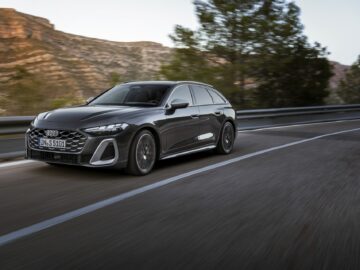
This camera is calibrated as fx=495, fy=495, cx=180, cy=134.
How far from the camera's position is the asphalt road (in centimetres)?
370

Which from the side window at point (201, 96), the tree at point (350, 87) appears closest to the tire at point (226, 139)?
the side window at point (201, 96)

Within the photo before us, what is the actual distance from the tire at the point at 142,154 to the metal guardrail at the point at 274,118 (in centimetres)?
264

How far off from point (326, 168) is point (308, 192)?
7.33 ft

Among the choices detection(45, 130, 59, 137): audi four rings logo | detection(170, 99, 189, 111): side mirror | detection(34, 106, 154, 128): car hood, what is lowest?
detection(45, 130, 59, 137): audi four rings logo

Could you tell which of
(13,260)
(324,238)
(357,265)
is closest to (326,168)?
(324,238)

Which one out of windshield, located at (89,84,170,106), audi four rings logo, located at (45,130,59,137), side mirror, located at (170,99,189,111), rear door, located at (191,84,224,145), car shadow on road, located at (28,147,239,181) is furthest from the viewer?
rear door, located at (191,84,224,145)

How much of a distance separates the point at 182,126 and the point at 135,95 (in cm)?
95

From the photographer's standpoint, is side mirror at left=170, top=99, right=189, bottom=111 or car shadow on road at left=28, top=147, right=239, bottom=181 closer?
car shadow on road at left=28, top=147, right=239, bottom=181

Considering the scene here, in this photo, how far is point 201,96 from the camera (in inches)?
366

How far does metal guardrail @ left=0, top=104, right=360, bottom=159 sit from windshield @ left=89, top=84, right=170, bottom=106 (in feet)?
4.92

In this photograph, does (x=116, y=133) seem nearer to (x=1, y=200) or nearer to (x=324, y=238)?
(x=1, y=200)

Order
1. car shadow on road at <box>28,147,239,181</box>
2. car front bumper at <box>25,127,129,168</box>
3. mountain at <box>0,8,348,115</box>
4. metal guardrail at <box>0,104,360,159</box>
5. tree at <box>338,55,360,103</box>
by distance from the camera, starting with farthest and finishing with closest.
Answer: mountain at <box>0,8,348,115</box>
tree at <box>338,55,360,103</box>
metal guardrail at <box>0,104,360,159</box>
car shadow on road at <box>28,147,239,181</box>
car front bumper at <box>25,127,129,168</box>

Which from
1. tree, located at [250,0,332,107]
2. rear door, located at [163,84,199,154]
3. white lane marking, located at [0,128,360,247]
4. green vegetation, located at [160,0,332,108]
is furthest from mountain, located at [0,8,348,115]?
white lane marking, located at [0,128,360,247]

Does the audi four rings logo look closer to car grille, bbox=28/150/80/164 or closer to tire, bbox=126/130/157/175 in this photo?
car grille, bbox=28/150/80/164
